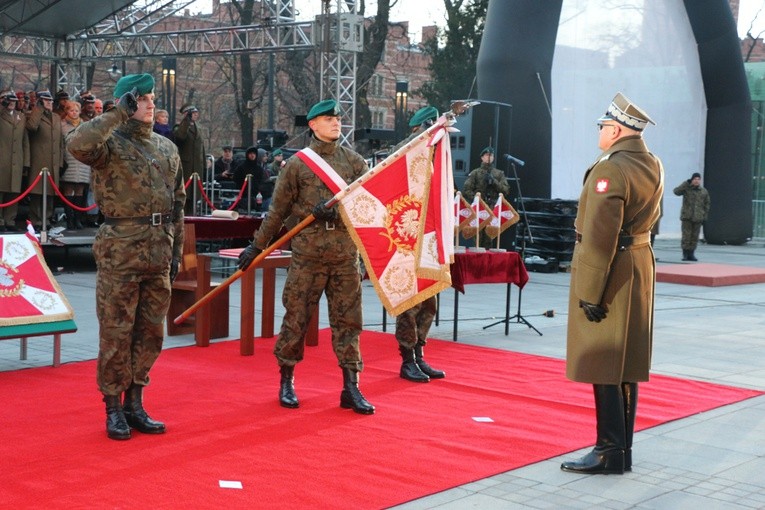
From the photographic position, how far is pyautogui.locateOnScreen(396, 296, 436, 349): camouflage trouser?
8148 mm

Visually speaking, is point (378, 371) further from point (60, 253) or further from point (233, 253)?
point (60, 253)

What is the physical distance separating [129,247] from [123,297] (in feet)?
0.94

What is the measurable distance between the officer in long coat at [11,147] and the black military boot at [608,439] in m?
10.7

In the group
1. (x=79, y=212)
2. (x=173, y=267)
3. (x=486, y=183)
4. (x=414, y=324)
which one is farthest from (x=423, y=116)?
(x=486, y=183)

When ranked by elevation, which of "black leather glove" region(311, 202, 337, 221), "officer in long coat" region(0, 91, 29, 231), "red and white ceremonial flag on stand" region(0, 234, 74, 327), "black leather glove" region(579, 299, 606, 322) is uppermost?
"officer in long coat" region(0, 91, 29, 231)

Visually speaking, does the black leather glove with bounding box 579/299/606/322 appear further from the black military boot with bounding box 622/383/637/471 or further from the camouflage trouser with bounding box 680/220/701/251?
the camouflage trouser with bounding box 680/220/701/251

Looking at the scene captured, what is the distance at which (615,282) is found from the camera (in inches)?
220

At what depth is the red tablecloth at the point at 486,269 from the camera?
9.57 m

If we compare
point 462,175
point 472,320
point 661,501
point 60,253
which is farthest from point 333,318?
point 462,175

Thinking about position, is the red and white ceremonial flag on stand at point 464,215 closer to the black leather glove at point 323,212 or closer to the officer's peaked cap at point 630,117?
the black leather glove at point 323,212

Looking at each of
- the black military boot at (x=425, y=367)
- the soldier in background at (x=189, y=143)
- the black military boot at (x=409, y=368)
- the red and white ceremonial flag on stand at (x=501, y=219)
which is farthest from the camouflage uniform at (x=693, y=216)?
the black military boot at (x=409, y=368)

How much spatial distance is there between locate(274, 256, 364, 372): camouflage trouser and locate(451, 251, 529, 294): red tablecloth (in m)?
2.59

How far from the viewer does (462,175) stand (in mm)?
19609

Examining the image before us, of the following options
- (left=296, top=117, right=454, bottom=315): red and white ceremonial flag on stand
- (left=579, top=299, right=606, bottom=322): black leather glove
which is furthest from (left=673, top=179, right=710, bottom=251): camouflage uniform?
(left=579, top=299, right=606, bottom=322): black leather glove
